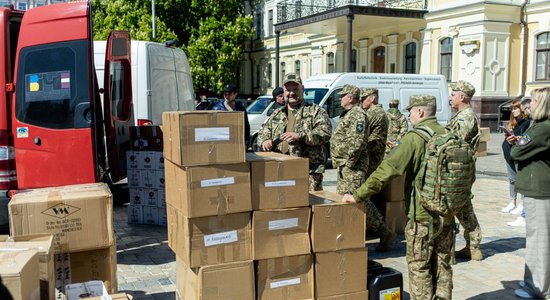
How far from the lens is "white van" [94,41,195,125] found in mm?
9102

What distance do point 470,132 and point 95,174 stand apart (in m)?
3.92

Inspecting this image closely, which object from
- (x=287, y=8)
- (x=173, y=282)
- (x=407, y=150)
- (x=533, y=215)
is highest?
(x=287, y=8)

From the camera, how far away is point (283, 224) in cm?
387

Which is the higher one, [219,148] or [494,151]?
[219,148]

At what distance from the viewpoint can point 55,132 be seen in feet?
18.1

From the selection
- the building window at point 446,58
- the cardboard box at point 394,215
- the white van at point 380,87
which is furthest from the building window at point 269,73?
the cardboard box at point 394,215

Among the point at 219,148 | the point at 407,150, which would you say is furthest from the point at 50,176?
the point at 407,150

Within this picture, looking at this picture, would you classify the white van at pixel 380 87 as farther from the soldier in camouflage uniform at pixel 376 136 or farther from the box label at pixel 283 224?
the box label at pixel 283 224

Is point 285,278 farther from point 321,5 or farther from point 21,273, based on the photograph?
point 321,5

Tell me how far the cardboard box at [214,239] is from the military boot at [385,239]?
2.69 metres

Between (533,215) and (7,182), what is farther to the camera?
(7,182)

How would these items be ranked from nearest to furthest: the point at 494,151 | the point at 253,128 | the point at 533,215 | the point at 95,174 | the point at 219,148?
the point at 219,148 < the point at 533,215 < the point at 95,174 < the point at 253,128 < the point at 494,151

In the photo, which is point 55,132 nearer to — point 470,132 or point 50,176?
point 50,176

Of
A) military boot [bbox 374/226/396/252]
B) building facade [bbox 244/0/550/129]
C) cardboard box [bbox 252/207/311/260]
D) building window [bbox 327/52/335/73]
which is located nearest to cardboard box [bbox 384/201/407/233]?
military boot [bbox 374/226/396/252]
